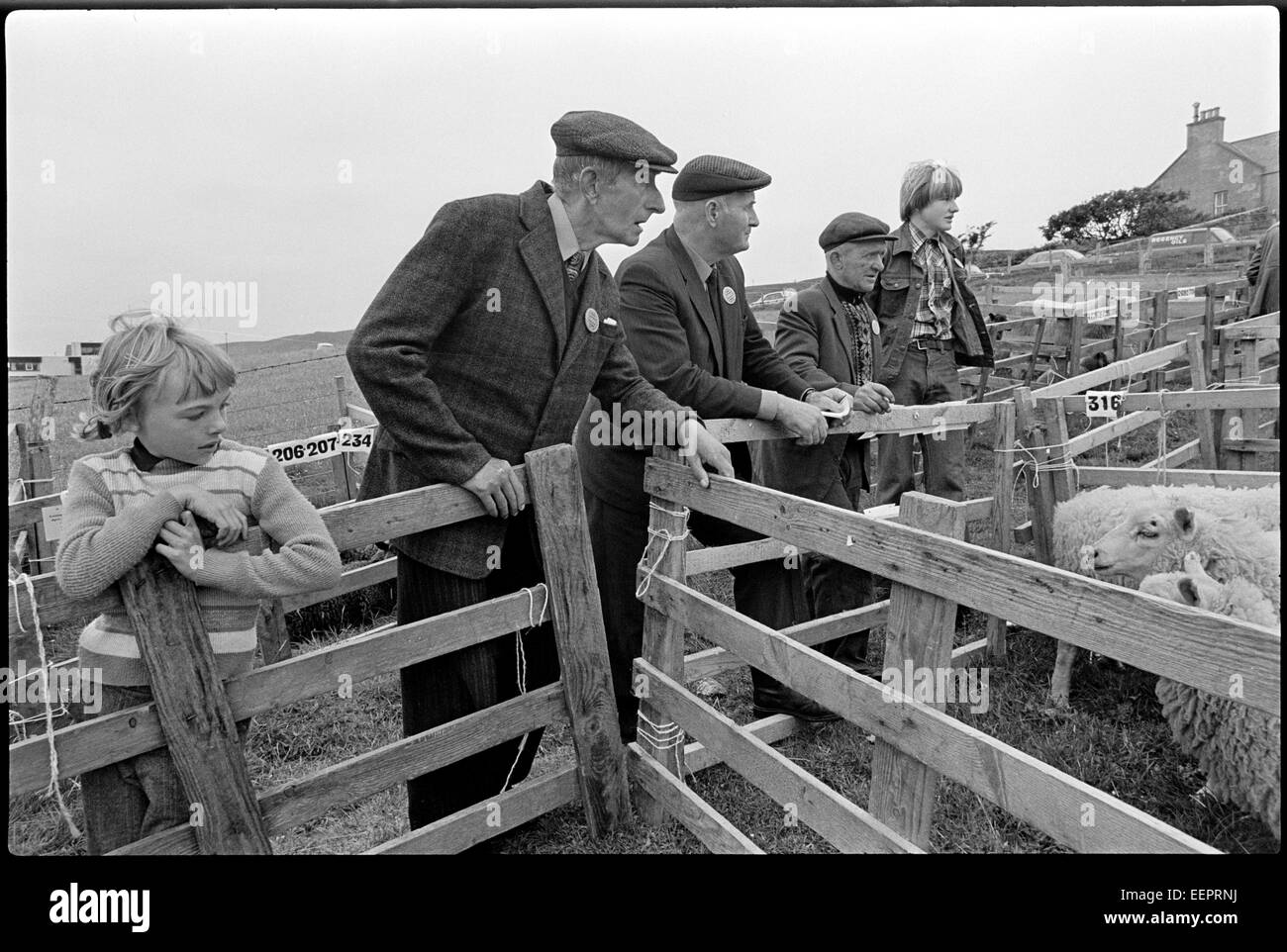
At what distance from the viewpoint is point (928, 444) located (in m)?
3.95

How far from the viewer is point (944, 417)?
352 cm

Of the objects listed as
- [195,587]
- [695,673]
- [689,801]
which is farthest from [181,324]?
[695,673]

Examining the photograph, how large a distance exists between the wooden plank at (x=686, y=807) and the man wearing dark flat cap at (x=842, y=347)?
1.14m

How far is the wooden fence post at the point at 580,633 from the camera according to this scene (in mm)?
2414

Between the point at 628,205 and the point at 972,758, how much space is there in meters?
1.65

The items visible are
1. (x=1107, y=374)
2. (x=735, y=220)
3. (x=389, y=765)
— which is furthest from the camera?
(x=1107, y=374)

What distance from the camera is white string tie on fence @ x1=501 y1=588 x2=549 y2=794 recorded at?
2.44 m

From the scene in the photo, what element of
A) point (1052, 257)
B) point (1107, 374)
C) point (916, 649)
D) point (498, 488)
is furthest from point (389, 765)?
point (1052, 257)

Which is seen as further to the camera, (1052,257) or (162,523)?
(1052,257)

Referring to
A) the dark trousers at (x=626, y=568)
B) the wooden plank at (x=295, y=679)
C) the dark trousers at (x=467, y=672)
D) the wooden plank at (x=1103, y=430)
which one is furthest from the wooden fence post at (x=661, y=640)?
the wooden plank at (x=1103, y=430)

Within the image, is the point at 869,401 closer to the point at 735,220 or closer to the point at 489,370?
the point at 735,220

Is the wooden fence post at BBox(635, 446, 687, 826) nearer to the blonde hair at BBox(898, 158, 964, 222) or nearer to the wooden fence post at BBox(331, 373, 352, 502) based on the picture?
the blonde hair at BBox(898, 158, 964, 222)
